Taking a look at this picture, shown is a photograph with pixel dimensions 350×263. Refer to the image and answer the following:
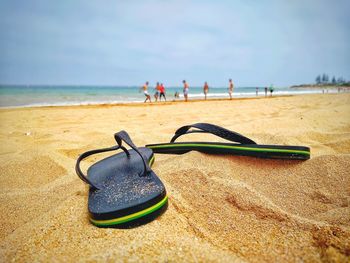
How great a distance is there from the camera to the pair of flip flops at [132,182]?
0.69 m

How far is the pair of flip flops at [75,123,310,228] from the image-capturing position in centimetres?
69

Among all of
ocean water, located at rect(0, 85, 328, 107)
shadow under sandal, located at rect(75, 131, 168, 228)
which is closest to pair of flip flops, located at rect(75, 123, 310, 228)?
shadow under sandal, located at rect(75, 131, 168, 228)

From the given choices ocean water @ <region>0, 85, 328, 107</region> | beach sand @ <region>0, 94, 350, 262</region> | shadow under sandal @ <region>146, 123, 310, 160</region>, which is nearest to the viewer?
beach sand @ <region>0, 94, 350, 262</region>

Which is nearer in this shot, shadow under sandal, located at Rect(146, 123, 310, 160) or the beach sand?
the beach sand

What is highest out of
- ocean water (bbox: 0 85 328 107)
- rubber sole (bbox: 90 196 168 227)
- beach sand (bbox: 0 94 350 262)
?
ocean water (bbox: 0 85 328 107)

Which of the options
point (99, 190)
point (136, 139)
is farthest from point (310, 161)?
point (136, 139)

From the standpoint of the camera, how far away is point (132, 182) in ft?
2.89

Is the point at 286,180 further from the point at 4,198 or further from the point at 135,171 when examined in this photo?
the point at 4,198

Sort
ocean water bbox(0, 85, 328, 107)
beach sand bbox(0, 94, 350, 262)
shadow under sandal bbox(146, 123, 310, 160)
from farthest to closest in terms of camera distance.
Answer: ocean water bbox(0, 85, 328, 107) < shadow under sandal bbox(146, 123, 310, 160) < beach sand bbox(0, 94, 350, 262)

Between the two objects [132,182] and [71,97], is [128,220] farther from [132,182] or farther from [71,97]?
[71,97]

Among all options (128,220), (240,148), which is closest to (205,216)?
(128,220)

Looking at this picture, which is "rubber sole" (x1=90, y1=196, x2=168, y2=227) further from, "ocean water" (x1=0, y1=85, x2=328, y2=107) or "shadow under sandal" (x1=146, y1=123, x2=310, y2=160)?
"ocean water" (x1=0, y1=85, x2=328, y2=107)

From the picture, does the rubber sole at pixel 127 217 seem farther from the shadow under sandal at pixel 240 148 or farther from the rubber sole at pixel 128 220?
the shadow under sandal at pixel 240 148

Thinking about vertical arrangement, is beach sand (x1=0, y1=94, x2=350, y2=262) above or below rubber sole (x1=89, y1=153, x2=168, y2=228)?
below
